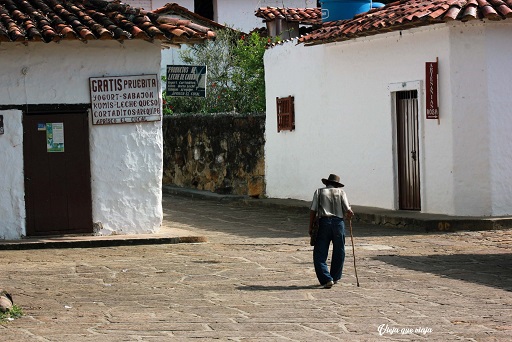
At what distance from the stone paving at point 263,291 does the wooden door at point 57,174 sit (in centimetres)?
87

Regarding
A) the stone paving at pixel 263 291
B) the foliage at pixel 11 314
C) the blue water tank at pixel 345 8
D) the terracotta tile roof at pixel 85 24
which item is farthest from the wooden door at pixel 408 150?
the foliage at pixel 11 314

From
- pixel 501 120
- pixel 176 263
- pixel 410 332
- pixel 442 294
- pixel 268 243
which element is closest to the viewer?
pixel 410 332

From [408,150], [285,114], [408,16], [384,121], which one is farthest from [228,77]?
[408,16]

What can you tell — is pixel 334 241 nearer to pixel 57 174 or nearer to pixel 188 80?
pixel 57 174

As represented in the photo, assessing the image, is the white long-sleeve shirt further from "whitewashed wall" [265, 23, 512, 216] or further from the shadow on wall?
"whitewashed wall" [265, 23, 512, 216]

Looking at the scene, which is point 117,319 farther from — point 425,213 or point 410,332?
point 425,213

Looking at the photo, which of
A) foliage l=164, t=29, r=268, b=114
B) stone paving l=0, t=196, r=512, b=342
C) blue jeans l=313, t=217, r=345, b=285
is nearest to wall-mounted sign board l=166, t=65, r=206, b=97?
stone paving l=0, t=196, r=512, b=342

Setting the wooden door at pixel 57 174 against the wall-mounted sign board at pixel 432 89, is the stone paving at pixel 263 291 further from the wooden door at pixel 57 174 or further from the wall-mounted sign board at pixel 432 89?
the wall-mounted sign board at pixel 432 89

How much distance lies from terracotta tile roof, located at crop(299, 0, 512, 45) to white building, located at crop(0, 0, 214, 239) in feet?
12.3

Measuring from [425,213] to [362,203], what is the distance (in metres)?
2.28

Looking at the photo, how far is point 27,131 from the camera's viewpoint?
53.4 ft

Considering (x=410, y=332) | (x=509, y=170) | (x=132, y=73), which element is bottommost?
(x=410, y=332)

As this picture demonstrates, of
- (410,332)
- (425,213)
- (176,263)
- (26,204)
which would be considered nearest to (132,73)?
(26,204)

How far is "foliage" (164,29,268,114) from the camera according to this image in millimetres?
27562
